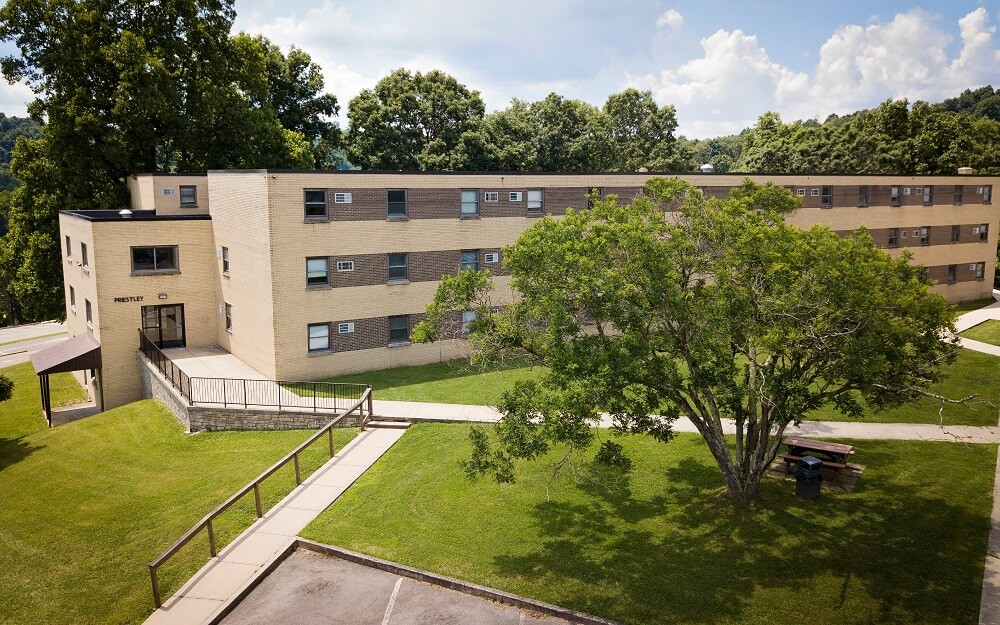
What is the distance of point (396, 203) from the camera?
102 feet

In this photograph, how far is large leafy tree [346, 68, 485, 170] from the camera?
190ft

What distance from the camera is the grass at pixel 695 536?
46.1 feet

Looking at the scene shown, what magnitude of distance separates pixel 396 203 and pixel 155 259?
11835mm

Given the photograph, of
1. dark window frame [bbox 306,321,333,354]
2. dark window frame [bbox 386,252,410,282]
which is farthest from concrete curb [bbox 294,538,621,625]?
dark window frame [bbox 386,252,410,282]

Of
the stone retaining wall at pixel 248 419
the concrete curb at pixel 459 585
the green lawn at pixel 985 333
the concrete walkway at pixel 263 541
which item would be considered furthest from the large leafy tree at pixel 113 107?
the green lawn at pixel 985 333

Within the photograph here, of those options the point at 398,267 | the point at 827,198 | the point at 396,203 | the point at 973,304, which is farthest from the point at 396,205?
the point at 973,304

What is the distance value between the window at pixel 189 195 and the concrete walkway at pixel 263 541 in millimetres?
21315

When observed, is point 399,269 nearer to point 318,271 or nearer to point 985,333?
point 318,271

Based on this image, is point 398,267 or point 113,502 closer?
point 113,502

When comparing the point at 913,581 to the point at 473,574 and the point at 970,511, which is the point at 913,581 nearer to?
the point at 970,511

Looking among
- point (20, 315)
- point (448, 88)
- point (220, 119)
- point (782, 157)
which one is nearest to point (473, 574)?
point (220, 119)

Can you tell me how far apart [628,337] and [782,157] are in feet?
219

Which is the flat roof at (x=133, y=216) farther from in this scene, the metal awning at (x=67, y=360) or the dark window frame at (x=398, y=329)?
the dark window frame at (x=398, y=329)

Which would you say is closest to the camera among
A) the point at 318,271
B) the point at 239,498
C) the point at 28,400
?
the point at 239,498
